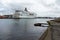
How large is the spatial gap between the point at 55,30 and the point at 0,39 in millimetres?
18628

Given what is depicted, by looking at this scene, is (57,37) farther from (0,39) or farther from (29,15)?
(29,15)

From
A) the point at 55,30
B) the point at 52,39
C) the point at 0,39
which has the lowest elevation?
the point at 0,39

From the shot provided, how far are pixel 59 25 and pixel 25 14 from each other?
155306mm

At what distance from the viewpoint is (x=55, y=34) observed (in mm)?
4785

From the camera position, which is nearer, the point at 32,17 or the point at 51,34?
the point at 51,34

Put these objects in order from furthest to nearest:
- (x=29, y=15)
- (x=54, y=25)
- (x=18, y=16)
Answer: (x=29, y=15) < (x=18, y=16) < (x=54, y=25)

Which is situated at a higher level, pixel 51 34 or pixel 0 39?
pixel 51 34

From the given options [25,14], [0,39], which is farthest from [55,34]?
[25,14]

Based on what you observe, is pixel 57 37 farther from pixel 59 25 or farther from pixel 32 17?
pixel 32 17

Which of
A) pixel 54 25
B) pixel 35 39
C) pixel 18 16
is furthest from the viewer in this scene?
pixel 18 16

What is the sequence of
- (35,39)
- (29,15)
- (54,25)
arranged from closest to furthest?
(54,25), (35,39), (29,15)

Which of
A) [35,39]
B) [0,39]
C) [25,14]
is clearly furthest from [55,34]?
[25,14]

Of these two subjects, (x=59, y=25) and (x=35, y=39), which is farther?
(x=35, y=39)

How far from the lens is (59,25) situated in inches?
190
